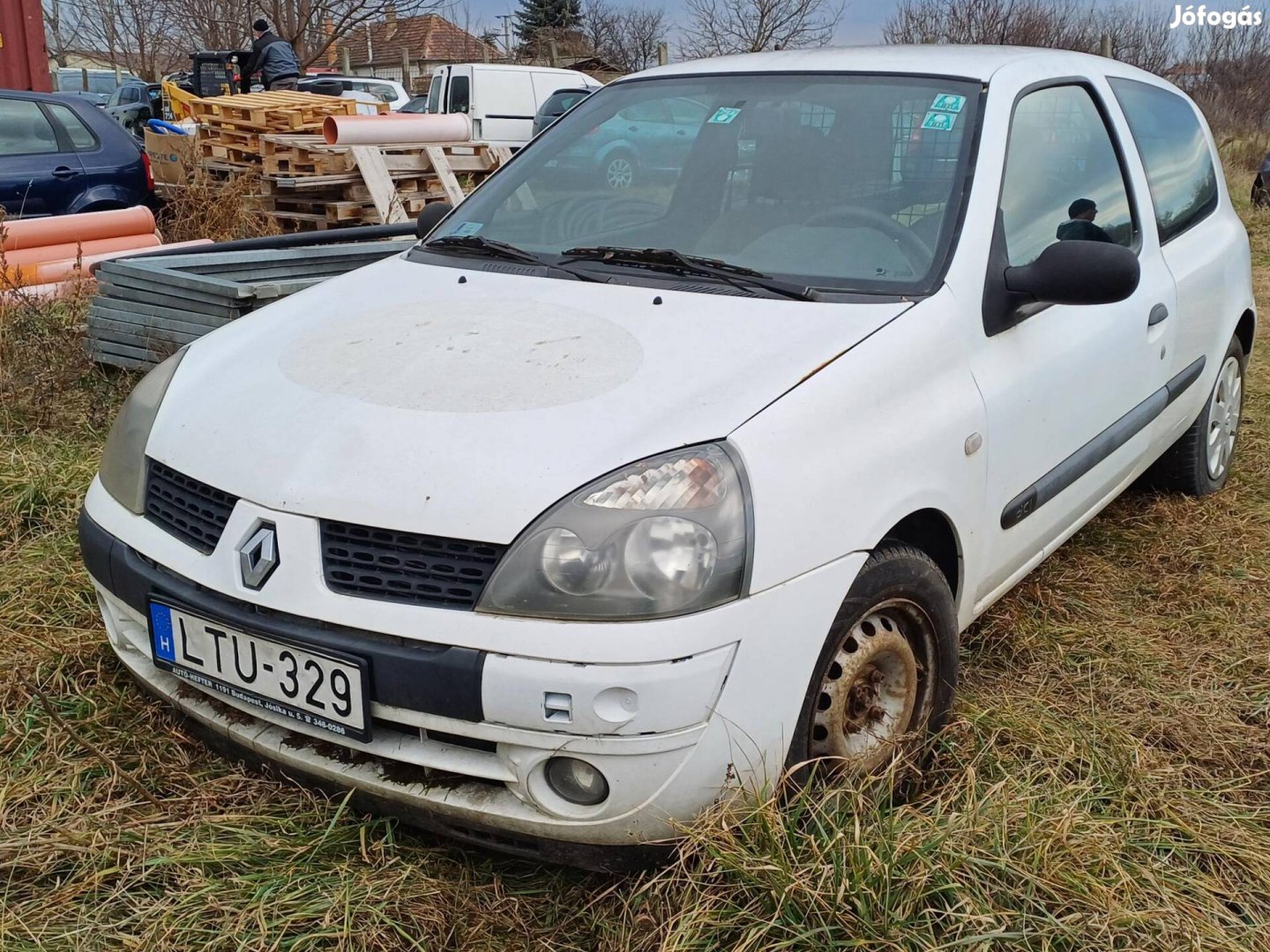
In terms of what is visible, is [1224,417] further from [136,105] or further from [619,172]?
[136,105]

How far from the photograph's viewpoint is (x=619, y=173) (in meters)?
3.12

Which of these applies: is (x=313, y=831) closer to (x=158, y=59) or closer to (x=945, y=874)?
(x=945, y=874)

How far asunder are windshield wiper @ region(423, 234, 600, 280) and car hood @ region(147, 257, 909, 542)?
3.4 inches

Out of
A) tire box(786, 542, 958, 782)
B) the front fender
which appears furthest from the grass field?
the front fender

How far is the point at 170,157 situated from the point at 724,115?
8210 millimetres

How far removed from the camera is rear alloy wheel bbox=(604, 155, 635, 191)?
10.1 feet

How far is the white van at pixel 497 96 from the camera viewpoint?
Result: 17.0m

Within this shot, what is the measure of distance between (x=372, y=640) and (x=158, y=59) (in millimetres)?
42578

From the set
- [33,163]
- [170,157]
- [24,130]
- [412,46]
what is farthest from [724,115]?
[412,46]

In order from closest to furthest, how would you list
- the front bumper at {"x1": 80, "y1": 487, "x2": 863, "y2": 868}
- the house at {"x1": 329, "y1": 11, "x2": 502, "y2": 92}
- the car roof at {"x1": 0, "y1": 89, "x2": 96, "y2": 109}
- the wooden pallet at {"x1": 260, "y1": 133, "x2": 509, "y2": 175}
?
1. the front bumper at {"x1": 80, "y1": 487, "x2": 863, "y2": 868}
2. the car roof at {"x1": 0, "y1": 89, "x2": 96, "y2": 109}
3. the wooden pallet at {"x1": 260, "y1": 133, "x2": 509, "y2": 175}
4. the house at {"x1": 329, "y1": 11, "x2": 502, "y2": 92}

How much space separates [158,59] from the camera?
128ft

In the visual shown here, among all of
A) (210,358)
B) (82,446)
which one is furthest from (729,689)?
(82,446)

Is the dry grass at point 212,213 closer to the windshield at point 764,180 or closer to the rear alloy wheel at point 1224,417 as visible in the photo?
the windshield at point 764,180

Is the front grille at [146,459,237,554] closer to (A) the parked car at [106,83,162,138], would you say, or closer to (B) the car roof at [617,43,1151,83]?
(B) the car roof at [617,43,1151,83]
